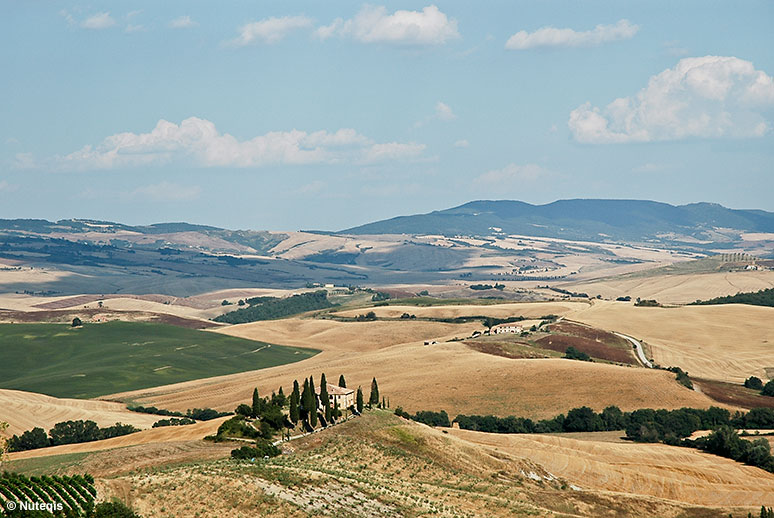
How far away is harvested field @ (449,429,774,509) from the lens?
83375 millimetres

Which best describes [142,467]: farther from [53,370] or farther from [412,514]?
[53,370]

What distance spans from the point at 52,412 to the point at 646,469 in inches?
3090

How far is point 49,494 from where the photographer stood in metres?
49.1

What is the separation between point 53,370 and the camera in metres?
178

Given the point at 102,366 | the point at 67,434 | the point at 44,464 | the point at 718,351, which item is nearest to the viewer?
the point at 44,464

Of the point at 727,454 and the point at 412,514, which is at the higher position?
the point at 412,514

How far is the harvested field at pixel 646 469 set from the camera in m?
83.4

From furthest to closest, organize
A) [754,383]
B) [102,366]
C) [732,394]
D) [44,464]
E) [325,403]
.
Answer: [102,366] → [754,383] → [732,394] → [325,403] → [44,464]

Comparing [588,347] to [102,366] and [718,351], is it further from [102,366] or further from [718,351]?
[102,366]

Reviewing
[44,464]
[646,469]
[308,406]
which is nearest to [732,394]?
[646,469]

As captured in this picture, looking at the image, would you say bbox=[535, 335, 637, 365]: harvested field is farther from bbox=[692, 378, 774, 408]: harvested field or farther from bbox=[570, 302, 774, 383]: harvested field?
bbox=[692, 378, 774, 408]: harvested field

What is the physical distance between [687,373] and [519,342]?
33353 mm

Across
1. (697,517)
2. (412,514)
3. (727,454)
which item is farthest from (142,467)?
(727,454)

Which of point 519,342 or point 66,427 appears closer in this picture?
point 66,427
